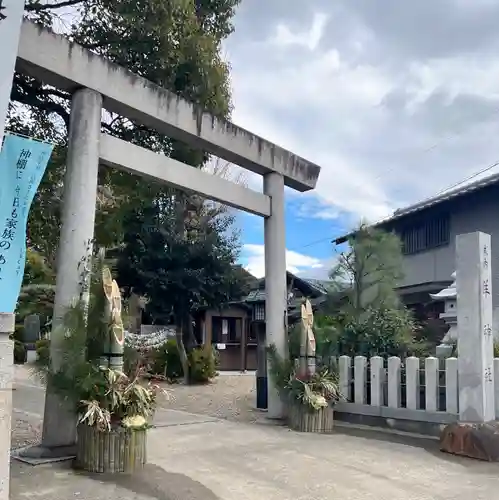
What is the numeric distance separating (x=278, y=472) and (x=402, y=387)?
3.35 meters

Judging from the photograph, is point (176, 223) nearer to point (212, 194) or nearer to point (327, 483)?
point (212, 194)

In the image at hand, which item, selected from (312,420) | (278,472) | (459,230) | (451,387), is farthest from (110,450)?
(459,230)

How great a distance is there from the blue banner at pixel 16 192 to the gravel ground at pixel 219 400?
203 inches

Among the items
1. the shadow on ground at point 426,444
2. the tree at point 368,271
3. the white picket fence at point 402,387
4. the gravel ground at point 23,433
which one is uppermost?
the tree at point 368,271

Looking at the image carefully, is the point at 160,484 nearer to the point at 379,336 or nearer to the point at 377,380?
the point at 377,380

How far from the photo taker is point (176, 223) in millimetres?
18234

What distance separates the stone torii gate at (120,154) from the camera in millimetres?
6441

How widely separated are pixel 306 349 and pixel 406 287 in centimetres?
750

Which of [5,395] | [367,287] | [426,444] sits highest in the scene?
[367,287]

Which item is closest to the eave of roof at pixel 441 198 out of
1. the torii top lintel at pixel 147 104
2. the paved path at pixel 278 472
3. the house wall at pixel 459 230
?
the house wall at pixel 459 230

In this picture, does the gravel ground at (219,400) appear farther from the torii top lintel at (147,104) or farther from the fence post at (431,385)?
the torii top lintel at (147,104)

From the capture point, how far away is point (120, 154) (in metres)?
7.25

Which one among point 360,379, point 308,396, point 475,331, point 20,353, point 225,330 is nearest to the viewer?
point 475,331

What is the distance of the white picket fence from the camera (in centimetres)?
812
